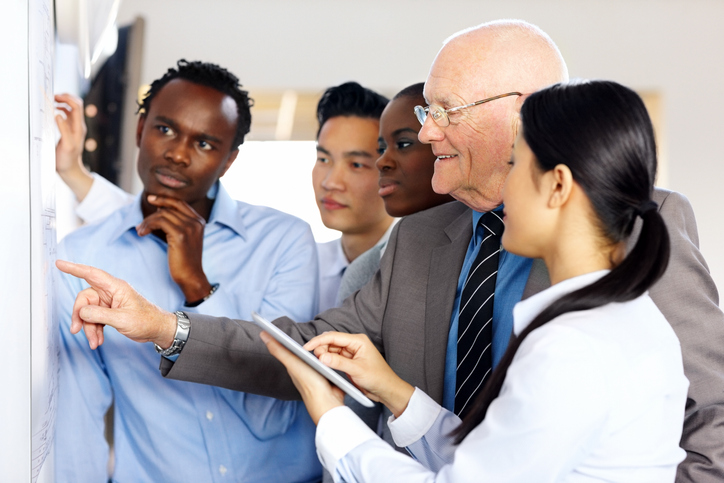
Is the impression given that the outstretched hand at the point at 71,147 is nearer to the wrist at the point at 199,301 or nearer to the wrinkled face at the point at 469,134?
the wrist at the point at 199,301

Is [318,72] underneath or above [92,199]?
above

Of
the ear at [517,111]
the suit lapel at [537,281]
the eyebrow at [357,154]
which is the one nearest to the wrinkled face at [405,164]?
the eyebrow at [357,154]

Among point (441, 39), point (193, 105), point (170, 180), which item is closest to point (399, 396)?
point (170, 180)

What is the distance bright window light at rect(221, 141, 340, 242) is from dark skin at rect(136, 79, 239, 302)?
55.8 inches

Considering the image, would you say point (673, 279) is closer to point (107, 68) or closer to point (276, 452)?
point (276, 452)

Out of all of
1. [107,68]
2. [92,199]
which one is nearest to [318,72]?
[107,68]

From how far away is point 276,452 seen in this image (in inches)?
76.8

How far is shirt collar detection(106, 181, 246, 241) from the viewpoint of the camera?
2.01 m

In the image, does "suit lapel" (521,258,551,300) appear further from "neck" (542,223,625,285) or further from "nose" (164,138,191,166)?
"nose" (164,138,191,166)

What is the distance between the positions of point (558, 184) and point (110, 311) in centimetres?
97

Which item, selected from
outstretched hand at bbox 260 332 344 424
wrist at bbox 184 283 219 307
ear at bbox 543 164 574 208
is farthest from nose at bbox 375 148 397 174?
ear at bbox 543 164 574 208

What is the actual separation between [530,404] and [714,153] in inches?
176

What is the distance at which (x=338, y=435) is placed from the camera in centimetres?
107

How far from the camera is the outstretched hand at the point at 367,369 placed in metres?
1.32
